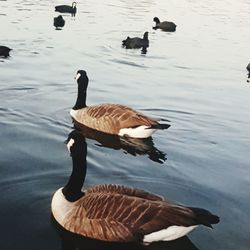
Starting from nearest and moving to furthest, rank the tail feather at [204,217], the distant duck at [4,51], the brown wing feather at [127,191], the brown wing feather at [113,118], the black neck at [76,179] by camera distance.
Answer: the tail feather at [204,217] < the brown wing feather at [127,191] < the black neck at [76,179] < the brown wing feather at [113,118] < the distant duck at [4,51]

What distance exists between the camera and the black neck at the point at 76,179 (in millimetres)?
7605

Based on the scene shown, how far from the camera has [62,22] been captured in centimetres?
3309

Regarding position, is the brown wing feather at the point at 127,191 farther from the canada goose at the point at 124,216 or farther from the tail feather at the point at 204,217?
the tail feather at the point at 204,217

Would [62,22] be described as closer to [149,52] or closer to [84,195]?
[149,52]

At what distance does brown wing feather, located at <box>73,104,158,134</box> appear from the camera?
11984 millimetres

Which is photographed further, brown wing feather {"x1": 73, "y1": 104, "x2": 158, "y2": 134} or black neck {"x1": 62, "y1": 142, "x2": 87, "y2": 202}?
brown wing feather {"x1": 73, "y1": 104, "x2": 158, "y2": 134}

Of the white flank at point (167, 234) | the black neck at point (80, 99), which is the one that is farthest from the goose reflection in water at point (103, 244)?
the black neck at point (80, 99)

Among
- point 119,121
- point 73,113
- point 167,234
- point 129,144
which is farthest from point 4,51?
point 167,234

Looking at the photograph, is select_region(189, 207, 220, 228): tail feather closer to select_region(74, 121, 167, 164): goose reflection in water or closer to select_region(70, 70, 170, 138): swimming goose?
select_region(74, 121, 167, 164): goose reflection in water

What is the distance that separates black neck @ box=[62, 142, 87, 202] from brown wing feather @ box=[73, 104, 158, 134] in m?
4.25

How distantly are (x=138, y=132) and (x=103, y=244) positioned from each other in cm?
508

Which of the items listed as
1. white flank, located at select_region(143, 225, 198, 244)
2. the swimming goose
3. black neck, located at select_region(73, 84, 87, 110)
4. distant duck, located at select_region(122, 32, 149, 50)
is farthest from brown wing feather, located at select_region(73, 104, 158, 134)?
distant duck, located at select_region(122, 32, 149, 50)

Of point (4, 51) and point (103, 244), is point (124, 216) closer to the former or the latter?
point (103, 244)

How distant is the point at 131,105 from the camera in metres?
15.7
